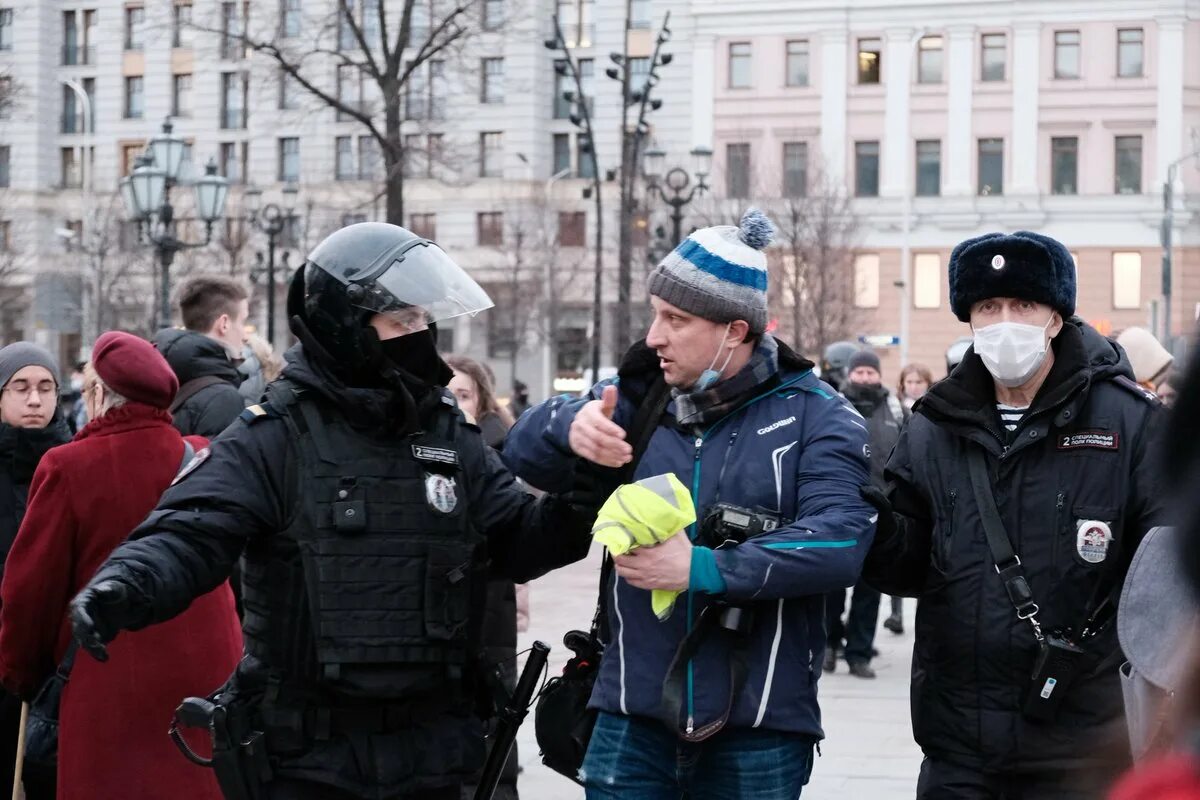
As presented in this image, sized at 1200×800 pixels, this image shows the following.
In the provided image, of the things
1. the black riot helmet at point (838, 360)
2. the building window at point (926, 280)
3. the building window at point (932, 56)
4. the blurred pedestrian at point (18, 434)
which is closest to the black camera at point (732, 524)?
the blurred pedestrian at point (18, 434)

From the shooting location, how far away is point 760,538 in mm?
3752

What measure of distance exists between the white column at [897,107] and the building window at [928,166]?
492mm

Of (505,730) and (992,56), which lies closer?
(505,730)

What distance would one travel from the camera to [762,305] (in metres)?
4.06

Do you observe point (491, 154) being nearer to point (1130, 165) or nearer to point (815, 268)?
point (815, 268)

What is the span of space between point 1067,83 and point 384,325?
176ft

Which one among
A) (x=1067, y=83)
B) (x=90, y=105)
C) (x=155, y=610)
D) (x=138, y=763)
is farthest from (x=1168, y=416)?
(x=90, y=105)

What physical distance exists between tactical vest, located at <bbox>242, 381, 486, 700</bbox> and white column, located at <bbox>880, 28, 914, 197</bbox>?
52246mm

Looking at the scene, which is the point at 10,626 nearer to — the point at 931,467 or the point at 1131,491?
the point at 931,467

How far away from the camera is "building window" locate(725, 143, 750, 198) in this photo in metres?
54.4

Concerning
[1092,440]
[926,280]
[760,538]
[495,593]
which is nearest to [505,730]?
[760,538]

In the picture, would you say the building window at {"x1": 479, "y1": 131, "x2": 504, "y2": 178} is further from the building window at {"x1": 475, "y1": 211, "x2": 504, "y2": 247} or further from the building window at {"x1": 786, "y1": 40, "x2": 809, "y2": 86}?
the building window at {"x1": 786, "y1": 40, "x2": 809, "y2": 86}

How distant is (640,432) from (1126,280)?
52.5 m

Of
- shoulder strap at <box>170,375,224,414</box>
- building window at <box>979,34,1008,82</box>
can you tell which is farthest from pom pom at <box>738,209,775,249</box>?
building window at <box>979,34,1008,82</box>
